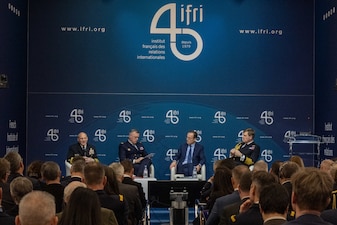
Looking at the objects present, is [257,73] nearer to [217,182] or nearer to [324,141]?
[324,141]

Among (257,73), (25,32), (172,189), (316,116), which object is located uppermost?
(25,32)

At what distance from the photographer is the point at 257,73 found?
40.6 feet

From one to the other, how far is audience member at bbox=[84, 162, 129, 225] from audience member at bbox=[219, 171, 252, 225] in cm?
88

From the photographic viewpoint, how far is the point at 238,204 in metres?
4.51

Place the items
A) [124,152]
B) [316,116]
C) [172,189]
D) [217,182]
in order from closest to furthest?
1. [217,182]
2. [172,189]
3. [124,152]
4. [316,116]

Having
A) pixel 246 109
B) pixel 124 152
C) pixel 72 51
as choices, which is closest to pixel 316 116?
pixel 246 109

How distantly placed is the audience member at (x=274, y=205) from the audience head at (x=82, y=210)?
0.92m

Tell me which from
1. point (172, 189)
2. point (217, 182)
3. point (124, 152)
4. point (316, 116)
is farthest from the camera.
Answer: point (316, 116)

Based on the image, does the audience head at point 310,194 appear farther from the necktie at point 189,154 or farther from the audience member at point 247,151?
the necktie at point 189,154

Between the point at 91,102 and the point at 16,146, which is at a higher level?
the point at 91,102

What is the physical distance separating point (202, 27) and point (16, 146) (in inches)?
178

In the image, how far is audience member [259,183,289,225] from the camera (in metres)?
3.23

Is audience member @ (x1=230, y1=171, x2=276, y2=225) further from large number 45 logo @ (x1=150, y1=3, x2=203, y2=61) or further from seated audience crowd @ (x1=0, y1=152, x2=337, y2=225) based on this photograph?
large number 45 logo @ (x1=150, y1=3, x2=203, y2=61)

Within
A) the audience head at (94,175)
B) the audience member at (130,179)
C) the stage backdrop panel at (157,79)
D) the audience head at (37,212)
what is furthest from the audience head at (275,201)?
the stage backdrop panel at (157,79)
